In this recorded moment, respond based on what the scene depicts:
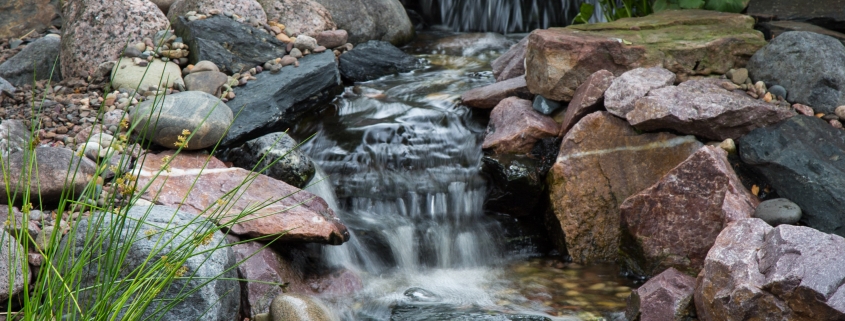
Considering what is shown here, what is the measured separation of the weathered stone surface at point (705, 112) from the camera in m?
4.09

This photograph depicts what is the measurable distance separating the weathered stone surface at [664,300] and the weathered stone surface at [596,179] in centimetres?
93

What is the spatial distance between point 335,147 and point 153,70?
1.53 metres

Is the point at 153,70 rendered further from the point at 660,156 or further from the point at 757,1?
the point at 757,1

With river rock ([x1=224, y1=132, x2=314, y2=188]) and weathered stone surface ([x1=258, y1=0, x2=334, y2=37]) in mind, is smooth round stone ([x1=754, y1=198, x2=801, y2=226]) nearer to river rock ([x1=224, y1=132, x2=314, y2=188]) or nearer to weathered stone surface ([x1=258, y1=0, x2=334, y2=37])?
river rock ([x1=224, y1=132, x2=314, y2=188])

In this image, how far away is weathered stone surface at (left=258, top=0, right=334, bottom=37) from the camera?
21.1 feet

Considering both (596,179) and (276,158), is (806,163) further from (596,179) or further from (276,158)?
(276,158)

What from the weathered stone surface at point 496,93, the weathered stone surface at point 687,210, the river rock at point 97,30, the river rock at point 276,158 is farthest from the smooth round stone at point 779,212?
the river rock at point 97,30

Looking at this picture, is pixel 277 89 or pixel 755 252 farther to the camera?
pixel 277 89

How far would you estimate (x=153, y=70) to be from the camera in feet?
17.3

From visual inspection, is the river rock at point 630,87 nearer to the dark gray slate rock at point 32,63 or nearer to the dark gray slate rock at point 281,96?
the dark gray slate rock at point 281,96

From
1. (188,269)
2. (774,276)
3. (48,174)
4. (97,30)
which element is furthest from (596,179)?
(97,30)

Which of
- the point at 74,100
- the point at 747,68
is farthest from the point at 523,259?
the point at 74,100

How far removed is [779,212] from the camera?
3.70 m

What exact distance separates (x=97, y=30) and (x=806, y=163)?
198 inches
